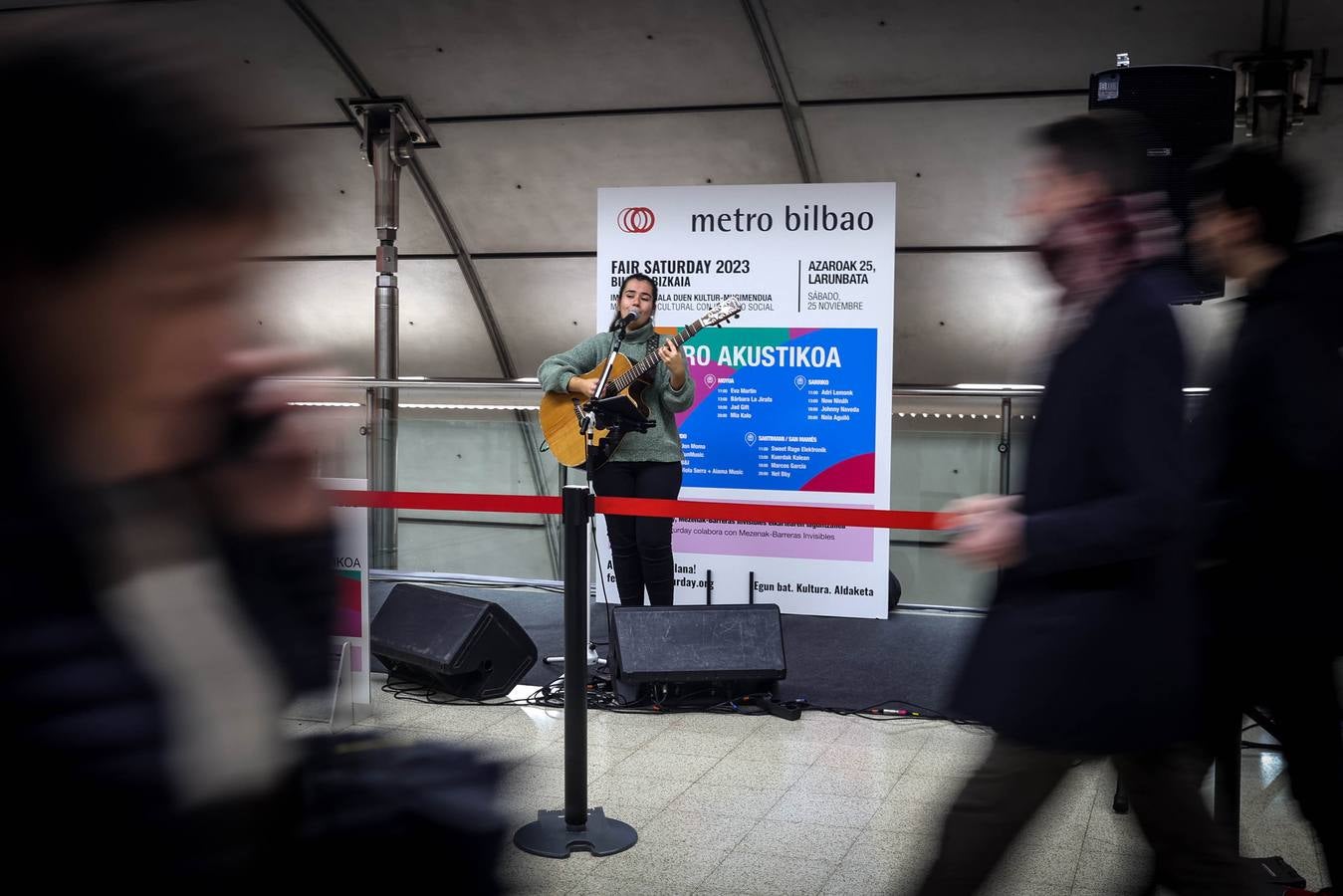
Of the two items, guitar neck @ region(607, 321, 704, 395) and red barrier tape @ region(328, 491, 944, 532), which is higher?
guitar neck @ region(607, 321, 704, 395)

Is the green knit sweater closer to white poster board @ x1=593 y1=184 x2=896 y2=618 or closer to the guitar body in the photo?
the guitar body

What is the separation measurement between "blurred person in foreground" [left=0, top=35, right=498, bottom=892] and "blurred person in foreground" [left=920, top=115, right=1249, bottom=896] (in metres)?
1.34

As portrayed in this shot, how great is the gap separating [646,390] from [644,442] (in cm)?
24

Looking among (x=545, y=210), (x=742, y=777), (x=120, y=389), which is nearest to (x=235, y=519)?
(x=120, y=389)

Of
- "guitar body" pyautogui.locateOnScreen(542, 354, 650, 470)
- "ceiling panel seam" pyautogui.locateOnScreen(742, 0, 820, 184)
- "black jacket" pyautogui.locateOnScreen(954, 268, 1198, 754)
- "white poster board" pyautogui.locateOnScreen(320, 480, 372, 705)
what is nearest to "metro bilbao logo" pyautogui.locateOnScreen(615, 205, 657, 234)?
"guitar body" pyautogui.locateOnScreen(542, 354, 650, 470)

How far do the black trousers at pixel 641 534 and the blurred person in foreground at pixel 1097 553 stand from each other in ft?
11.6

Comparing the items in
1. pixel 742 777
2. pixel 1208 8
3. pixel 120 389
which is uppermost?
pixel 1208 8

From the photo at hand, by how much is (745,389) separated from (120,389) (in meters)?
5.91

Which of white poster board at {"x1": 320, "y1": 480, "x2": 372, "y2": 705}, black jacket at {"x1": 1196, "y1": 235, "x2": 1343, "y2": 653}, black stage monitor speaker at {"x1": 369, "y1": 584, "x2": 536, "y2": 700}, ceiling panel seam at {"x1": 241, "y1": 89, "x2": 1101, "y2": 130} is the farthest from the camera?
ceiling panel seam at {"x1": 241, "y1": 89, "x2": 1101, "y2": 130}

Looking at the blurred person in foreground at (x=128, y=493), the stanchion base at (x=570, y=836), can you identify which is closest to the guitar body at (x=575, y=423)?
the stanchion base at (x=570, y=836)

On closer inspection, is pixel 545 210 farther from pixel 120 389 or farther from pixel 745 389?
pixel 120 389

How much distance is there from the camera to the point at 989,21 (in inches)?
313

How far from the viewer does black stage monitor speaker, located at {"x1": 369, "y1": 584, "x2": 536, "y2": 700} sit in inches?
187

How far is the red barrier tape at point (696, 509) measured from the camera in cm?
326
